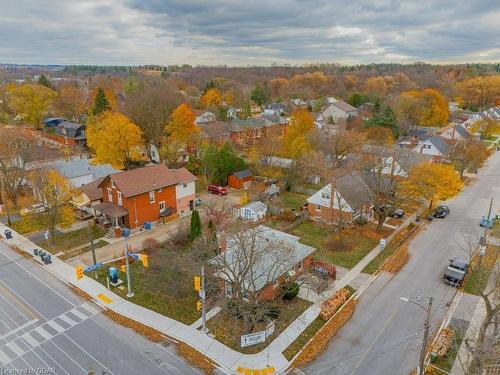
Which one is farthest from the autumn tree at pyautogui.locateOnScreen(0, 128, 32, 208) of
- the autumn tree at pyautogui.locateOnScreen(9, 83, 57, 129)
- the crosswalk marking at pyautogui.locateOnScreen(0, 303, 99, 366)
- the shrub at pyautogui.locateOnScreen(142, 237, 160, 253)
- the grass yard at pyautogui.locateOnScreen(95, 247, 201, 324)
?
the autumn tree at pyautogui.locateOnScreen(9, 83, 57, 129)

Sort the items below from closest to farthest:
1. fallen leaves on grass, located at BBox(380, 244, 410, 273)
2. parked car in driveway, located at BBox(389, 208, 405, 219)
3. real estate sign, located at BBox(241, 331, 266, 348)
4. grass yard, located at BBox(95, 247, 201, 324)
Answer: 1. real estate sign, located at BBox(241, 331, 266, 348)
2. grass yard, located at BBox(95, 247, 201, 324)
3. fallen leaves on grass, located at BBox(380, 244, 410, 273)
4. parked car in driveway, located at BBox(389, 208, 405, 219)

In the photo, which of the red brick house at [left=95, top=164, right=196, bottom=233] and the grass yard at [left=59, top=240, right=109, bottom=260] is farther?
the red brick house at [left=95, top=164, right=196, bottom=233]

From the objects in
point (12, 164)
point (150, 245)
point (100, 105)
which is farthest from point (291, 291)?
point (100, 105)

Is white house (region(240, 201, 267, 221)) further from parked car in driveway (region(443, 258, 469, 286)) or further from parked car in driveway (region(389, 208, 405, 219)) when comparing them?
parked car in driveway (region(443, 258, 469, 286))

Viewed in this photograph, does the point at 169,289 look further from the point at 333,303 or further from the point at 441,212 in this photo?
the point at 441,212

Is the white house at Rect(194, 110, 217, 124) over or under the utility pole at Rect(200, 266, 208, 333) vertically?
over

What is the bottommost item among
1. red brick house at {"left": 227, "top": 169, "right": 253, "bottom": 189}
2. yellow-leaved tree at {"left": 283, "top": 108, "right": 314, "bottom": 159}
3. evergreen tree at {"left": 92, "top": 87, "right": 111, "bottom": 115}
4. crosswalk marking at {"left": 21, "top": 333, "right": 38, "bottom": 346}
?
crosswalk marking at {"left": 21, "top": 333, "right": 38, "bottom": 346}

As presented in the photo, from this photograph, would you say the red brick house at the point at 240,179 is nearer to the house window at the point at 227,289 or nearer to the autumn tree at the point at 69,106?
the house window at the point at 227,289
